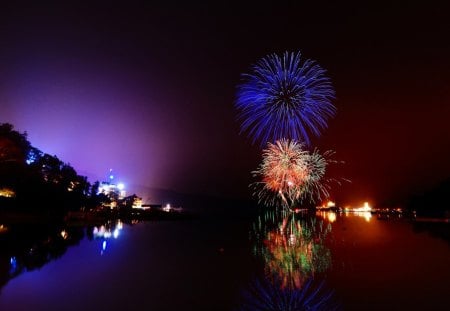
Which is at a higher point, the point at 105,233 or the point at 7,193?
the point at 7,193

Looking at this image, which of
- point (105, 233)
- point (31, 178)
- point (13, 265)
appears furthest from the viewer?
point (31, 178)

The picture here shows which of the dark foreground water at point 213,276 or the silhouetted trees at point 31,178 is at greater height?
the silhouetted trees at point 31,178

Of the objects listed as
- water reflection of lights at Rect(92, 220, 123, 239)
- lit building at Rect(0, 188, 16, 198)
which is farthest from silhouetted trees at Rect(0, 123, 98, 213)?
water reflection of lights at Rect(92, 220, 123, 239)

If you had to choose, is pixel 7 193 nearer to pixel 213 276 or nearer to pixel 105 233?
pixel 105 233

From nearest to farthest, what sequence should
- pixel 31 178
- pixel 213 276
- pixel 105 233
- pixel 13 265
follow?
pixel 213 276, pixel 13 265, pixel 105 233, pixel 31 178

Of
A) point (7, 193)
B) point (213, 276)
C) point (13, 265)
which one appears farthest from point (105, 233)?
point (213, 276)

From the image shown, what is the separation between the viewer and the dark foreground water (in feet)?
58.5

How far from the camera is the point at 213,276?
24.7m

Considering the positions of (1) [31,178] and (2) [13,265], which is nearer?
(2) [13,265]

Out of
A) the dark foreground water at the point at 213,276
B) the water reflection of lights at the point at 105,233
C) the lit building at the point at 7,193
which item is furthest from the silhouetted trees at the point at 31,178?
the dark foreground water at the point at 213,276

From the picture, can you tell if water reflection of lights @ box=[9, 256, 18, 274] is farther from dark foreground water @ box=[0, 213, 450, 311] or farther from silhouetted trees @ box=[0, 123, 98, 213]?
silhouetted trees @ box=[0, 123, 98, 213]

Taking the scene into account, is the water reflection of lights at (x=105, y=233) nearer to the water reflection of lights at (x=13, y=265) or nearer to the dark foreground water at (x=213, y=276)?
the dark foreground water at (x=213, y=276)

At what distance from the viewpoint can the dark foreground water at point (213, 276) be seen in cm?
1784

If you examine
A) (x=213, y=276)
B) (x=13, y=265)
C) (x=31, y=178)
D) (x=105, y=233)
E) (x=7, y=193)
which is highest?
(x=31, y=178)
